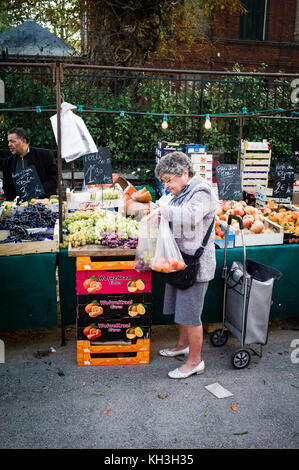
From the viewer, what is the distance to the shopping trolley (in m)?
3.63

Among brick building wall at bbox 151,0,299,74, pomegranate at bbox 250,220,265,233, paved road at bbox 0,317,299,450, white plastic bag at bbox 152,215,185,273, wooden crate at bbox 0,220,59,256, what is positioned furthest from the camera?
brick building wall at bbox 151,0,299,74

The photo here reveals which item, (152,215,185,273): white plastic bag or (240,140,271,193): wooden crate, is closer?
(152,215,185,273): white plastic bag

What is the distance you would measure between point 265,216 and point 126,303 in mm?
2175

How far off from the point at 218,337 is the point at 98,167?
8.15 ft

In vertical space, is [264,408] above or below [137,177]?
below

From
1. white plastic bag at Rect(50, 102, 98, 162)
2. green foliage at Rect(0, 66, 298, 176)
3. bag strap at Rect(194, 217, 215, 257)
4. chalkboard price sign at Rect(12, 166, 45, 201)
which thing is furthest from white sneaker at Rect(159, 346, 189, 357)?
green foliage at Rect(0, 66, 298, 176)

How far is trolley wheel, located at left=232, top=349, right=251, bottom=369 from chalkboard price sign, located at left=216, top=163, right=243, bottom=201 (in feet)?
7.46

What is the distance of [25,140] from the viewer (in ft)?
17.4

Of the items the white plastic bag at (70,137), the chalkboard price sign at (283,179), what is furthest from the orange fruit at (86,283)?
the chalkboard price sign at (283,179)

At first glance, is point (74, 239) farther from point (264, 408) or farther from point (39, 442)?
point (264, 408)

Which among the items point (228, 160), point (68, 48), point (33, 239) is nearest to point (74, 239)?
point (33, 239)

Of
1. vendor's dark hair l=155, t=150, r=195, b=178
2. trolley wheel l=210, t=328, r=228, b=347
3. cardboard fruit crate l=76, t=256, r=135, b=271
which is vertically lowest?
trolley wheel l=210, t=328, r=228, b=347

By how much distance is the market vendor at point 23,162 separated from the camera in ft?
17.2

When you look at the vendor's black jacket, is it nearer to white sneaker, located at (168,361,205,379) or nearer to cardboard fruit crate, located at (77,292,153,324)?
cardboard fruit crate, located at (77,292,153,324)
